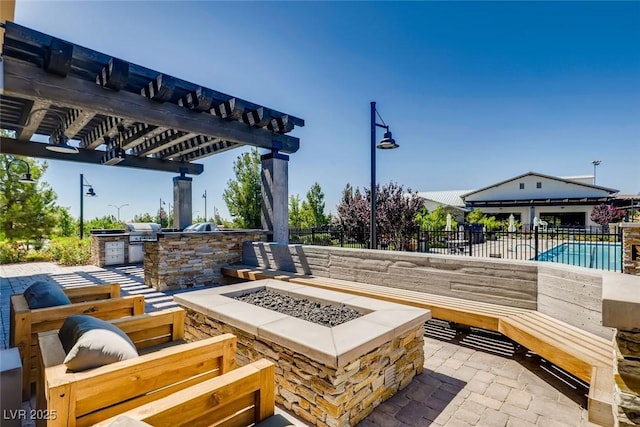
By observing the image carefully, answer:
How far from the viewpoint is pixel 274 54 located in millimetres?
7582

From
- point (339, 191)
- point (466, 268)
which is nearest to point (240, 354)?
point (466, 268)

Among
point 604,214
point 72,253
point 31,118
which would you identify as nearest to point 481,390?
point 31,118

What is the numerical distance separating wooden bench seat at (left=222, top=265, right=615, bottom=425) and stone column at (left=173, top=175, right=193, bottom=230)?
6888 mm

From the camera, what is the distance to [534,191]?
25156mm

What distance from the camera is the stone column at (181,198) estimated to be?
972 centimetres

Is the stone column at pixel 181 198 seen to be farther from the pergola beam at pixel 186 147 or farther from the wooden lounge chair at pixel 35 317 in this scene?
the wooden lounge chair at pixel 35 317

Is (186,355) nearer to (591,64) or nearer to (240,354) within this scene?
(240,354)

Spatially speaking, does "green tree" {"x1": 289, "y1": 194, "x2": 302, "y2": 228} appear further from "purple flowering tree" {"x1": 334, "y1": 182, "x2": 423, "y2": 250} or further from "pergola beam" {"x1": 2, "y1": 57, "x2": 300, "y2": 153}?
"pergola beam" {"x1": 2, "y1": 57, "x2": 300, "y2": 153}

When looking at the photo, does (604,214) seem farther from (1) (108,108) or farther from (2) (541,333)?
(1) (108,108)

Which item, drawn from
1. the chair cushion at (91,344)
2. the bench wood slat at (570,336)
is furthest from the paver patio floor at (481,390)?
the chair cushion at (91,344)

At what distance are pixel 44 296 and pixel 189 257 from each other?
3.72 meters

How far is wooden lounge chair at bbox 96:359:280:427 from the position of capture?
4.52 ft

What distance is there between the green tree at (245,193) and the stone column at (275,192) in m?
6.68

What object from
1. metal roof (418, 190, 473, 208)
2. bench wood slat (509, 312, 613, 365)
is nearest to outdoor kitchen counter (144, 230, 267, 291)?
bench wood slat (509, 312, 613, 365)
